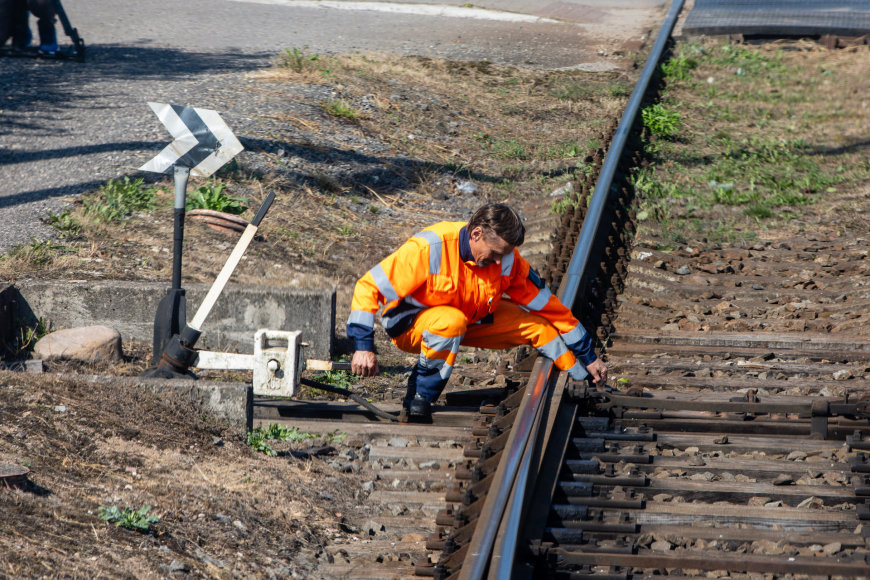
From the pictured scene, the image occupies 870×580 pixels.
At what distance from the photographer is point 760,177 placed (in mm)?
9023

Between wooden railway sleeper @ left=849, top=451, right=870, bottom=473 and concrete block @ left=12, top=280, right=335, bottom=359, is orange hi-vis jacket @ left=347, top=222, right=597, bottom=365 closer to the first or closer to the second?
concrete block @ left=12, top=280, right=335, bottom=359

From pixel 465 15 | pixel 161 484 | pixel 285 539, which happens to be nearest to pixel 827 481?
pixel 285 539

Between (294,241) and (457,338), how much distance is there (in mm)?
2867

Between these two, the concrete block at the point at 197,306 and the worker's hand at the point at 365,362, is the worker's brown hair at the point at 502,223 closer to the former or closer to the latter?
the worker's hand at the point at 365,362

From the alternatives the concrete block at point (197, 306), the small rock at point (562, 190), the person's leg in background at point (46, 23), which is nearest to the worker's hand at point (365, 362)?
the concrete block at point (197, 306)

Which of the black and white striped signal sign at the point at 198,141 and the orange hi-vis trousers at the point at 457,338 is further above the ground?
the black and white striped signal sign at the point at 198,141

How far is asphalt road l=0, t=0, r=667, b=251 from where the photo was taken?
8625 mm

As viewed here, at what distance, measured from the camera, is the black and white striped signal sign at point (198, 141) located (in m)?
5.74

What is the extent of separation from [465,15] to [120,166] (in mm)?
9927

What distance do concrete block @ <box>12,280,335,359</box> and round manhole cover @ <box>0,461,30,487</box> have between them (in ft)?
7.91

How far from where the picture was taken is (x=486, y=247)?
5.02 metres

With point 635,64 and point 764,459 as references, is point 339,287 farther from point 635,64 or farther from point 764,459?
point 635,64

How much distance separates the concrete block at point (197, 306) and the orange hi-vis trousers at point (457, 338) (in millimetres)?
981

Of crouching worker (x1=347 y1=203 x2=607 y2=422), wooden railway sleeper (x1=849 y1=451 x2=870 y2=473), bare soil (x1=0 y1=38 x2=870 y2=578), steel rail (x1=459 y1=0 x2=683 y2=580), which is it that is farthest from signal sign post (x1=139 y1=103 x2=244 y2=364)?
wooden railway sleeper (x1=849 y1=451 x2=870 y2=473)
